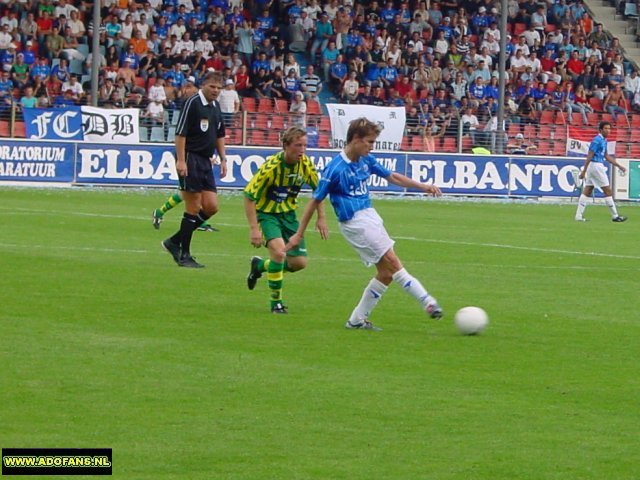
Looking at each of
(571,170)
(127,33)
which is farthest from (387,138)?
(127,33)

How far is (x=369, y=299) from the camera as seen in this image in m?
11.6

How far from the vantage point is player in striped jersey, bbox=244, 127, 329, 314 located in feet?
41.3

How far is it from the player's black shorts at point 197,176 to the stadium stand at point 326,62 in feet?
56.3

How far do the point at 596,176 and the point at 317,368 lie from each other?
1955 cm

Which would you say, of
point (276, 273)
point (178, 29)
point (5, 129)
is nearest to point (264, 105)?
point (178, 29)

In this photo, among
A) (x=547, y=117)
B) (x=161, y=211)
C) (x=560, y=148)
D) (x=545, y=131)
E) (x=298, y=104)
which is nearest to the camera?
(x=161, y=211)

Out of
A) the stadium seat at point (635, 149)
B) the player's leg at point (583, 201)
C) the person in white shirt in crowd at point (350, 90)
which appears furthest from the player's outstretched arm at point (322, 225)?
the stadium seat at point (635, 149)

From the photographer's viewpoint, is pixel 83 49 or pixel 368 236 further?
pixel 83 49

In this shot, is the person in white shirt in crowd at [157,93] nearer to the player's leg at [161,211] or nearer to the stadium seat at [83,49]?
the stadium seat at [83,49]

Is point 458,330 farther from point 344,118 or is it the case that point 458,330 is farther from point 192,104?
point 344,118

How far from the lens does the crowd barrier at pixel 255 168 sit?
3166 cm

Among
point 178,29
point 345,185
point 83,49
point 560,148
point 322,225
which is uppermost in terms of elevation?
point 178,29

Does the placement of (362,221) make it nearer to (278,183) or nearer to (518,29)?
(278,183)

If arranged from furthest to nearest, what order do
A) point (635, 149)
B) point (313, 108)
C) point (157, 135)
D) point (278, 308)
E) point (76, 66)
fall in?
point (635, 149) < point (313, 108) < point (76, 66) < point (157, 135) < point (278, 308)
